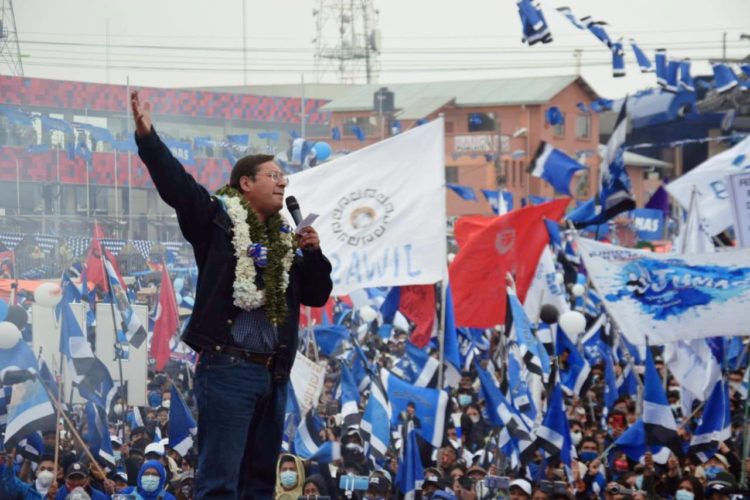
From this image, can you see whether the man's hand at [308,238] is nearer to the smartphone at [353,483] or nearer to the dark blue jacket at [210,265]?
the dark blue jacket at [210,265]

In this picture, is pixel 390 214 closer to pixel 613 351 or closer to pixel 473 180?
pixel 613 351

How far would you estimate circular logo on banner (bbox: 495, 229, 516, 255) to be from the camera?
15.4m

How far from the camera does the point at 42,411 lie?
9.84m

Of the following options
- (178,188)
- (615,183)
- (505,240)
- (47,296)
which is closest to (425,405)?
(47,296)

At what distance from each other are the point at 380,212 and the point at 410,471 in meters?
2.68

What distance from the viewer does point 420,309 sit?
46.3ft

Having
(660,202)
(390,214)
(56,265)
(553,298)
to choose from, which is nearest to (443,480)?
(390,214)

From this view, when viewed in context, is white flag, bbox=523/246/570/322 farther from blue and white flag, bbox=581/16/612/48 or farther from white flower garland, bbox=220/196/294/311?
white flower garland, bbox=220/196/294/311

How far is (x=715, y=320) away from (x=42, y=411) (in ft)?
18.9

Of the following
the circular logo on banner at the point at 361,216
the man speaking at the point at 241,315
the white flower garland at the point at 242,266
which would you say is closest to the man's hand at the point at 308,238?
the man speaking at the point at 241,315

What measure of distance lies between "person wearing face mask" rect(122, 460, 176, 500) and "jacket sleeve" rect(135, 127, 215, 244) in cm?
405

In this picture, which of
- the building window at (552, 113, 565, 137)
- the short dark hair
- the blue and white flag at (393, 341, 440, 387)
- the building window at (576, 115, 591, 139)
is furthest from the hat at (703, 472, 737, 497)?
the building window at (576, 115, 591, 139)

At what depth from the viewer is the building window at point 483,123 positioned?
62.8m

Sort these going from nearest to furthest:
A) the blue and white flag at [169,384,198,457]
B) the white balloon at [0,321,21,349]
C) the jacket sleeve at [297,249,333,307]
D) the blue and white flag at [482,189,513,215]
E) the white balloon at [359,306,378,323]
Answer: the jacket sleeve at [297,249,333,307] → the blue and white flag at [169,384,198,457] → the white balloon at [0,321,21,349] → the white balloon at [359,306,378,323] → the blue and white flag at [482,189,513,215]
